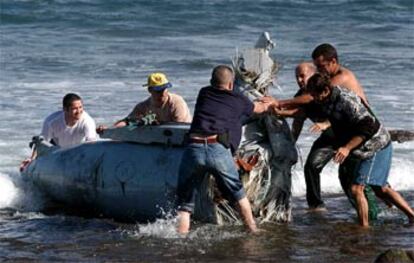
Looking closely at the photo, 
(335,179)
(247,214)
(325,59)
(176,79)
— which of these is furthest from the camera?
(176,79)

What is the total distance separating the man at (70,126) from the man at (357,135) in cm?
262

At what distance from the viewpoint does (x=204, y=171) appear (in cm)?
895

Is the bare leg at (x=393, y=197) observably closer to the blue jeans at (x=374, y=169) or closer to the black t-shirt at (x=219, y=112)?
the blue jeans at (x=374, y=169)

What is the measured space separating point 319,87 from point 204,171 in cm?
115

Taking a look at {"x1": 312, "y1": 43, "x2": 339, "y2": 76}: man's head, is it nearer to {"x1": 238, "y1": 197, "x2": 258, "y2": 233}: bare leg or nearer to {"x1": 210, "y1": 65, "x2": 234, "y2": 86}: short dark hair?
{"x1": 210, "y1": 65, "x2": 234, "y2": 86}: short dark hair

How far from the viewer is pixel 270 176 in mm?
9664

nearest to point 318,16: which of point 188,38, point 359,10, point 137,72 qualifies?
point 359,10

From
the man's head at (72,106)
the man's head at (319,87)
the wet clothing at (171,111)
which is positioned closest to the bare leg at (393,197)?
the man's head at (319,87)

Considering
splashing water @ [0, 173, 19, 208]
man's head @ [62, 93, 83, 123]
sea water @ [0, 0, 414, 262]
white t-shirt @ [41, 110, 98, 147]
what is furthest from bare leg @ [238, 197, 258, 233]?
splashing water @ [0, 173, 19, 208]

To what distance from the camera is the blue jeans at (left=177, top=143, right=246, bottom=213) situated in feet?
29.1

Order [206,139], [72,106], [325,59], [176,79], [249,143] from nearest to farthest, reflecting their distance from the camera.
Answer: [206,139]
[325,59]
[249,143]
[72,106]
[176,79]

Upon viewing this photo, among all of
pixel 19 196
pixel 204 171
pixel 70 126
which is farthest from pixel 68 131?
pixel 204 171

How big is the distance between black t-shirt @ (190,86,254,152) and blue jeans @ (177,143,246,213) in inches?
5.1

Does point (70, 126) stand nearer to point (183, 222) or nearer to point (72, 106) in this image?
point (72, 106)
